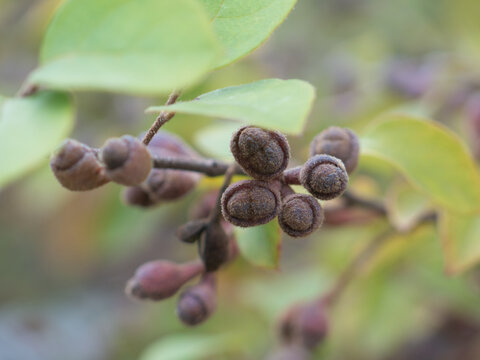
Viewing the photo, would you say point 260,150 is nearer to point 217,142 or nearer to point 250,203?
point 250,203

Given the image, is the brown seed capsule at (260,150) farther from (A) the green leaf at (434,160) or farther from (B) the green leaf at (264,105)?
(A) the green leaf at (434,160)

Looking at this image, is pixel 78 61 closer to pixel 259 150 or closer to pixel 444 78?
pixel 259 150

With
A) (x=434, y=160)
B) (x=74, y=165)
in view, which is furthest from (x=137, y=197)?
(x=434, y=160)

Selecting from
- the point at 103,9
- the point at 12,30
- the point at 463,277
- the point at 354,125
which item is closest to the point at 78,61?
the point at 103,9

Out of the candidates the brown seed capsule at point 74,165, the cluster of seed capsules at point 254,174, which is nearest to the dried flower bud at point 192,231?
the cluster of seed capsules at point 254,174

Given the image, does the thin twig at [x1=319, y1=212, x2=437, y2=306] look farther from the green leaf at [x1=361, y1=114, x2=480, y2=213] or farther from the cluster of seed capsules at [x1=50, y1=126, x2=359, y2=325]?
the cluster of seed capsules at [x1=50, y1=126, x2=359, y2=325]

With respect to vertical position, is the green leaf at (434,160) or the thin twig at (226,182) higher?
the thin twig at (226,182)

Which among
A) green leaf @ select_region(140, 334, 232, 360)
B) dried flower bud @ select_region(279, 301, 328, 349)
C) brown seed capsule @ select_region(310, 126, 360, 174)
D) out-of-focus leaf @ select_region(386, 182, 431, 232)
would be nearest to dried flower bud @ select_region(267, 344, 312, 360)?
dried flower bud @ select_region(279, 301, 328, 349)
